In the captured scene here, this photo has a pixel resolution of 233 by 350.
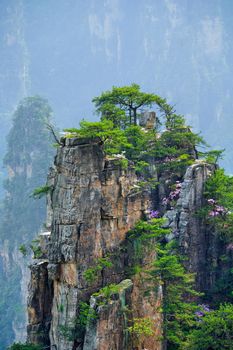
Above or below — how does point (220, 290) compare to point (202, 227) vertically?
below

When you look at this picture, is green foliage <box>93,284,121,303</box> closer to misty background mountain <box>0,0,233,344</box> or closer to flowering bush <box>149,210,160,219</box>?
flowering bush <box>149,210,160,219</box>

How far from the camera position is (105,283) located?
15.5 meters

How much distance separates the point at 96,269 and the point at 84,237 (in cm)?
101

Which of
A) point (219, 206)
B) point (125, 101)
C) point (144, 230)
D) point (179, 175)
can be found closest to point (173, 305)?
point (144, 230)

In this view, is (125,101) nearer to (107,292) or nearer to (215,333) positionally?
(107,292)

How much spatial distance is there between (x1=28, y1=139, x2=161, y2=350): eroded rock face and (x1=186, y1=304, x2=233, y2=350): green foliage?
1425 millimetres

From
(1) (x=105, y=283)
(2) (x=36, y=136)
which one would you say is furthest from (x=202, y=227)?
(2) (x=36, y=136)

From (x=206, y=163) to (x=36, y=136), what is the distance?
3680 centimetres

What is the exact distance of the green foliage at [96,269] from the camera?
14.9 meters

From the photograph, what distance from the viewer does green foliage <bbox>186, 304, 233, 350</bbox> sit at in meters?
14.8

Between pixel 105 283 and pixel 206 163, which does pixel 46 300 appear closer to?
pixel 105 283

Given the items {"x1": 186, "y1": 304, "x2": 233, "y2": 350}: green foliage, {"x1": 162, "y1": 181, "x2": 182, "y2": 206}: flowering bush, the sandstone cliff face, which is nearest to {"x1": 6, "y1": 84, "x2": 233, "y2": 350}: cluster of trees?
{"x1": 186, "y1": 304, "x2": 233, "y2": 350}: green foliage

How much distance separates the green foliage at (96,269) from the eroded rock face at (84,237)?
0.12m

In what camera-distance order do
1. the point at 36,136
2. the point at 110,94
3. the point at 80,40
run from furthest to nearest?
the point at 80,40, the point at 36,136, the point at 110,94
